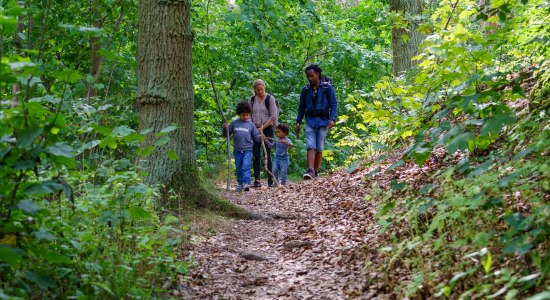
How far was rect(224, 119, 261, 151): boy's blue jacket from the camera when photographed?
1060 cm

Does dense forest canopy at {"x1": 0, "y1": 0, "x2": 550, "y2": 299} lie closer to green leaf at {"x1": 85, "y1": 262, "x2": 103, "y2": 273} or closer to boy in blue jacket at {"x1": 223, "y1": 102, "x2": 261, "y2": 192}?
green leaf at {"x1": 85, "y1": 262, "x2": 103, "y2": 273}

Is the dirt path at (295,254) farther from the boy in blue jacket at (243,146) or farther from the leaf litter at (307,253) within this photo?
the boy in blue jacket at (243,146)

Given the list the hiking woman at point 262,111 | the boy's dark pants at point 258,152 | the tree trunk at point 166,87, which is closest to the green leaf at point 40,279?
the tree trunk at point 166,87

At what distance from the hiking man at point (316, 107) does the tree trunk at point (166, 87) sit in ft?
13.9

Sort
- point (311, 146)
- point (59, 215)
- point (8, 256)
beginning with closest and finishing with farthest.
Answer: point (8, 256), point (59, 215), point (311, 146)

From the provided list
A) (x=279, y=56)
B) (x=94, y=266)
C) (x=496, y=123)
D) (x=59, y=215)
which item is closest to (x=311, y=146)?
(x=279, y=56)

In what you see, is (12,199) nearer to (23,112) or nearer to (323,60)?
(23,112)

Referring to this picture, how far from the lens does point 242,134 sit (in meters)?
10.6

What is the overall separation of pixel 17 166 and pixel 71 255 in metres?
0.94

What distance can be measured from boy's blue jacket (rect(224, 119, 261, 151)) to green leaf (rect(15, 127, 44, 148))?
25.0 feet

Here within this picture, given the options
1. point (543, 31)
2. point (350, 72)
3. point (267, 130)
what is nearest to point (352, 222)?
point (543, 31)

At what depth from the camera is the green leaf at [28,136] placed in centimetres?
291

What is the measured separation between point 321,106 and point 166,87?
4.64 m

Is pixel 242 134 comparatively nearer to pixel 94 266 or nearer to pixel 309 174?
pixel 309 174
